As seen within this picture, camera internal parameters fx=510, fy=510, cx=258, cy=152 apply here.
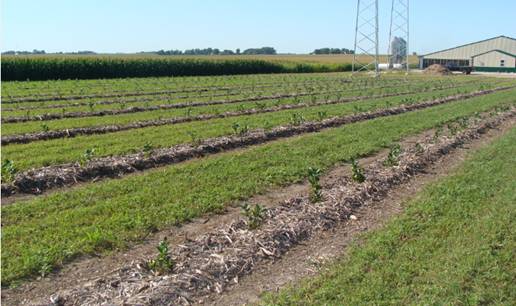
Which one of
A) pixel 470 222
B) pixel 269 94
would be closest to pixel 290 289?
pixel 470 222

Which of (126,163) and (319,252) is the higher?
(126,163)

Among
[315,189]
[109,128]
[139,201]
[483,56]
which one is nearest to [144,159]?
[139,201]

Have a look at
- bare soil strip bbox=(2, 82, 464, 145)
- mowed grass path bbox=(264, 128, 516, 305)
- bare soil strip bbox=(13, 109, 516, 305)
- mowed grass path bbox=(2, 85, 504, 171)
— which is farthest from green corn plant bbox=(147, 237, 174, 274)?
bare soil strip bbox=(2, 82, 464, 145)

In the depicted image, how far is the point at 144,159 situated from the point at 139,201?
139 inches

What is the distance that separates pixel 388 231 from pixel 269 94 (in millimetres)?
27174

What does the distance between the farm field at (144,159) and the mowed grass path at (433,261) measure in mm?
939

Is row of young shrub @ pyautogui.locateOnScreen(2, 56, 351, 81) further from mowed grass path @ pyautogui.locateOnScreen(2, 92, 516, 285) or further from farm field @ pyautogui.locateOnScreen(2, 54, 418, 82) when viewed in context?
mowed grass path @ pyautogui.locateOnScreen(2, 92, 516, 285)

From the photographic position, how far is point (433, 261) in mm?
7094

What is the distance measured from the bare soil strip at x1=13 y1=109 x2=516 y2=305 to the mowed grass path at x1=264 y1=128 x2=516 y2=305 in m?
0.90

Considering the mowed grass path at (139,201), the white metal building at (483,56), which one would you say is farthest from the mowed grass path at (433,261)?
the white metal building at (483,56)

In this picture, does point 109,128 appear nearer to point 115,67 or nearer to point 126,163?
point 126,163

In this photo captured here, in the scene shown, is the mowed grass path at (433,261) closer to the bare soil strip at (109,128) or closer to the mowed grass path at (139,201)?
the mowed grass path at (139,201)

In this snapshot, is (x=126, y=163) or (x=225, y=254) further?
(x=126, y=163)

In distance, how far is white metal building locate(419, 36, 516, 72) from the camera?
94875 mm
